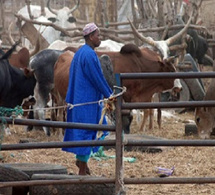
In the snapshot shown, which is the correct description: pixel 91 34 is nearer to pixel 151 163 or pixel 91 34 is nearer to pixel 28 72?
pixel 151 163

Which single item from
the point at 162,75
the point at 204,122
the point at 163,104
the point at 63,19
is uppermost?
the point at 162,75

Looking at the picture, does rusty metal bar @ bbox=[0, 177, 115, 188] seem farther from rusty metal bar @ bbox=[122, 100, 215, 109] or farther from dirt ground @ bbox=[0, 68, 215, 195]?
dirt ground @ bbox=[0, 68, 215, 195]

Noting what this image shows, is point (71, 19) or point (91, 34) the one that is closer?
point (91, 34)

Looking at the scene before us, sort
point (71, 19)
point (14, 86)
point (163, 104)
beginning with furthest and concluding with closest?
point (71, 19), point (14, 86), point (163, 104)

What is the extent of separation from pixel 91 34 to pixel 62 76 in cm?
330

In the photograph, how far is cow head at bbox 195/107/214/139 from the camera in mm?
9273

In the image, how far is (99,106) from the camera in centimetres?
606

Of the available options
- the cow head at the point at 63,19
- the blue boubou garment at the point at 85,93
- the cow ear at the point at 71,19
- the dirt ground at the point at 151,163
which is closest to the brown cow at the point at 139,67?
the dirt ground at the point at 151,163

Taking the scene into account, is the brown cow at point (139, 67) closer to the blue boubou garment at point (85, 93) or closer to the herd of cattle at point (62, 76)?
the herd of cattle at point (62, 76)

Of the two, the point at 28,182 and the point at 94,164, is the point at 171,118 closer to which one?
the point at 94,164

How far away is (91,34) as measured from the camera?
237 inches

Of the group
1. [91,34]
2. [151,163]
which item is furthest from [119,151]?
[151,163]

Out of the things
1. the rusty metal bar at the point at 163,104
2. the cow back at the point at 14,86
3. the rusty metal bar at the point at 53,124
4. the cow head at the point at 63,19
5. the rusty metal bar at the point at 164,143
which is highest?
the rusty metal bar at the point at 163,104

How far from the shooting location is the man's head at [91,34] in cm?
600
